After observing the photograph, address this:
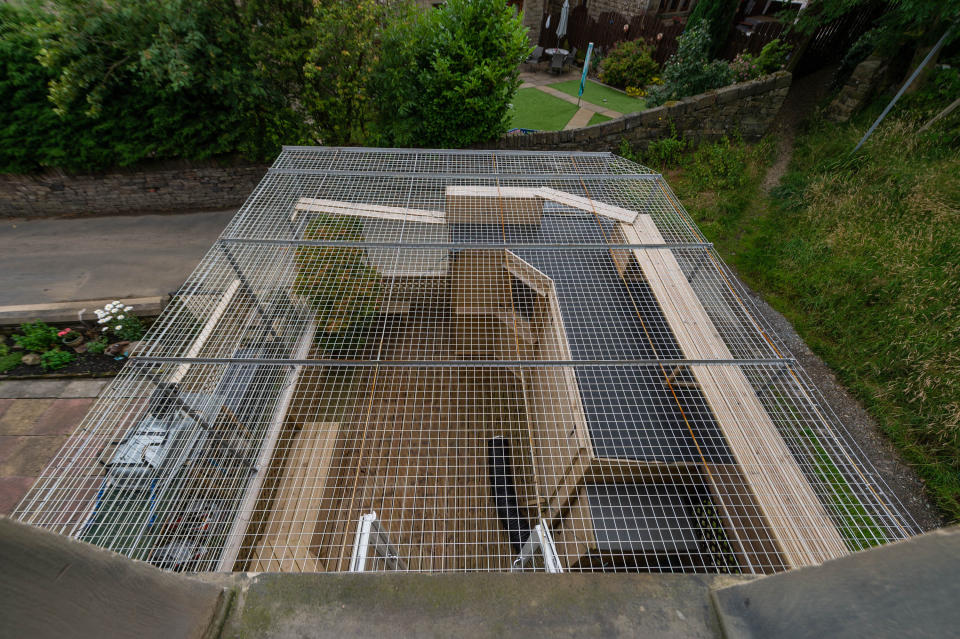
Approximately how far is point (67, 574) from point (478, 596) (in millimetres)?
798

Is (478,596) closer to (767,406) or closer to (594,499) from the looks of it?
(594,499)

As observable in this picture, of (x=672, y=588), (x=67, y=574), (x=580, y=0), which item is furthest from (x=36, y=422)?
(x=580, y=0)

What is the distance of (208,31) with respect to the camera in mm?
5156

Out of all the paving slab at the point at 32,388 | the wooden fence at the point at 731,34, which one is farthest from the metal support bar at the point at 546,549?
the wooden fence at the point at 731,34

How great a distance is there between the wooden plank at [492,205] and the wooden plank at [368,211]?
0.76ft

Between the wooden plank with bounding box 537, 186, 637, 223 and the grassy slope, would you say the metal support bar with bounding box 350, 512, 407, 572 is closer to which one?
the wooden plank with bounding box 537, 186, 637, 223

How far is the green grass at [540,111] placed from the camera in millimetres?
9164

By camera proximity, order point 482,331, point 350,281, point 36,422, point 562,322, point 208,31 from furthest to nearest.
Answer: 1. point 208,31
2. point 36,422
3. point 482,331
4. point 350,281
5. point 562,322

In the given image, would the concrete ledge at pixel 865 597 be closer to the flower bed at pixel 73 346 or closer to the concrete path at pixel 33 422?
the concrete path at pixel 33 422

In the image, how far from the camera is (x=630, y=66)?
37.2 ft

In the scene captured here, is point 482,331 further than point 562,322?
Yes

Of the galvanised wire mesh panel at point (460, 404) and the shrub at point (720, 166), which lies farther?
the shrub at point (720, 166)

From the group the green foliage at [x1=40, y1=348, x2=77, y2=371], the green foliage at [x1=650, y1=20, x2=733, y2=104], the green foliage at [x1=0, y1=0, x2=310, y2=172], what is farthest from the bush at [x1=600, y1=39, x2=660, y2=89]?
the green foliage at [x1=40, y1=348, x2=77, y2=371]

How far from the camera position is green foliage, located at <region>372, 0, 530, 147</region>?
5520 millimetres
